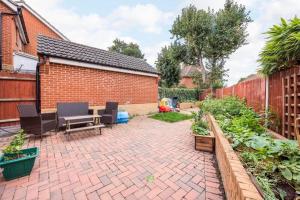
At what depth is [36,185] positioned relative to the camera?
2338 millimetres

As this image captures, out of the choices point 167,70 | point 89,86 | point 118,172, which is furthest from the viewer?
point 167,70

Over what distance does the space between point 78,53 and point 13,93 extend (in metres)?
2.95

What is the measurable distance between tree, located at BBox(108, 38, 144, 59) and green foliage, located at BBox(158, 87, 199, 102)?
19675 mm

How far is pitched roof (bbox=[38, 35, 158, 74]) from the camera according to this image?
19.8ft

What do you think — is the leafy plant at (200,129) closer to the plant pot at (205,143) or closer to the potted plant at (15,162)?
the plant pot at (205,143)

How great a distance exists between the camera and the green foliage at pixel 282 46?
3.04m

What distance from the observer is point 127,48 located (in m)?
32.6

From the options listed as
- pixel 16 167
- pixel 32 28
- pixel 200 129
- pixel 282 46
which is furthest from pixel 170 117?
pixel 32 28

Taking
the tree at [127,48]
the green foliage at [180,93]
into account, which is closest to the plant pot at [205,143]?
the green foliage at [180,93]

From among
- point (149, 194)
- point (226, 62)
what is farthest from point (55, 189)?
point (226, 62)

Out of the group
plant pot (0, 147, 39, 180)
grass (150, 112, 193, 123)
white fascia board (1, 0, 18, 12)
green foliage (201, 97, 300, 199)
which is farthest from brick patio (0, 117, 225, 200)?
white fascia board (1, 0, 18, 12)

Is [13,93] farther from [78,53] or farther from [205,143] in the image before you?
[205,143]

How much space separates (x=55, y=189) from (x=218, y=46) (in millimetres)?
18618

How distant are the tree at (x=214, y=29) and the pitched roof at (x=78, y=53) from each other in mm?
11051
